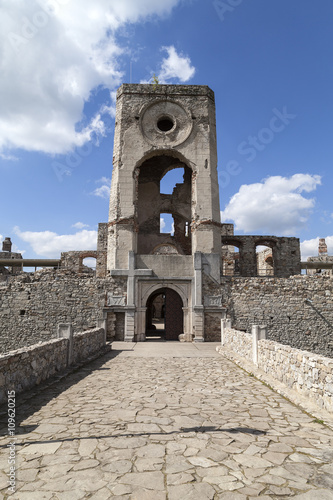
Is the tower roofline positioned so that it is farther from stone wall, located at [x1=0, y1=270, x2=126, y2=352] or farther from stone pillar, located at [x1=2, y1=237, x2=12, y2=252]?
stone pillar, located at [x1=2, y1=237, x2=12, y2=252]

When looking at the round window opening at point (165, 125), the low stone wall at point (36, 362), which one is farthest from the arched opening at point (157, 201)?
the low stone wall at point (36, 362)

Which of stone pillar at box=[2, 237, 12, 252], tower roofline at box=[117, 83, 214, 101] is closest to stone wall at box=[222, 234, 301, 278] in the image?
tower roofline at box=[117, 83, 214, 101]

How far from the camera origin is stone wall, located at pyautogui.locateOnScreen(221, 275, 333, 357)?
16.6 metres

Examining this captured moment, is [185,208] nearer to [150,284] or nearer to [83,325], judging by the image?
[150,284]

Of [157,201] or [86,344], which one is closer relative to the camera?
[86,344]

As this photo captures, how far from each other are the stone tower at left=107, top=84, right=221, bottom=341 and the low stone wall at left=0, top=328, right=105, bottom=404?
7.21m

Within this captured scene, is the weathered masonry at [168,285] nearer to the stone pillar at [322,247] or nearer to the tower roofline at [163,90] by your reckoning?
the tower roofline at [163,90]

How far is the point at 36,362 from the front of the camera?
6629mm

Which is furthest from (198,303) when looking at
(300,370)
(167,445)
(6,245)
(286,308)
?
(6,245)

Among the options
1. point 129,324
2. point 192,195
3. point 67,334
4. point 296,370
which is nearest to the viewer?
point 296,370

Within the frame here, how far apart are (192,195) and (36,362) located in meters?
13.9

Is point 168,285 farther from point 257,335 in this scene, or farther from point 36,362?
point 36,362

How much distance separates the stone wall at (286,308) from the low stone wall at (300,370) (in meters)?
7.96

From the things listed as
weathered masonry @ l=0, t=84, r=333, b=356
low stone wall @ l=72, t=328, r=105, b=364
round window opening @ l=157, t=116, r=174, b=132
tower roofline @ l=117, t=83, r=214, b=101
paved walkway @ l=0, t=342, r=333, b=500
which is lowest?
paved walkway @ l=0, t=342, r=333, b=500
